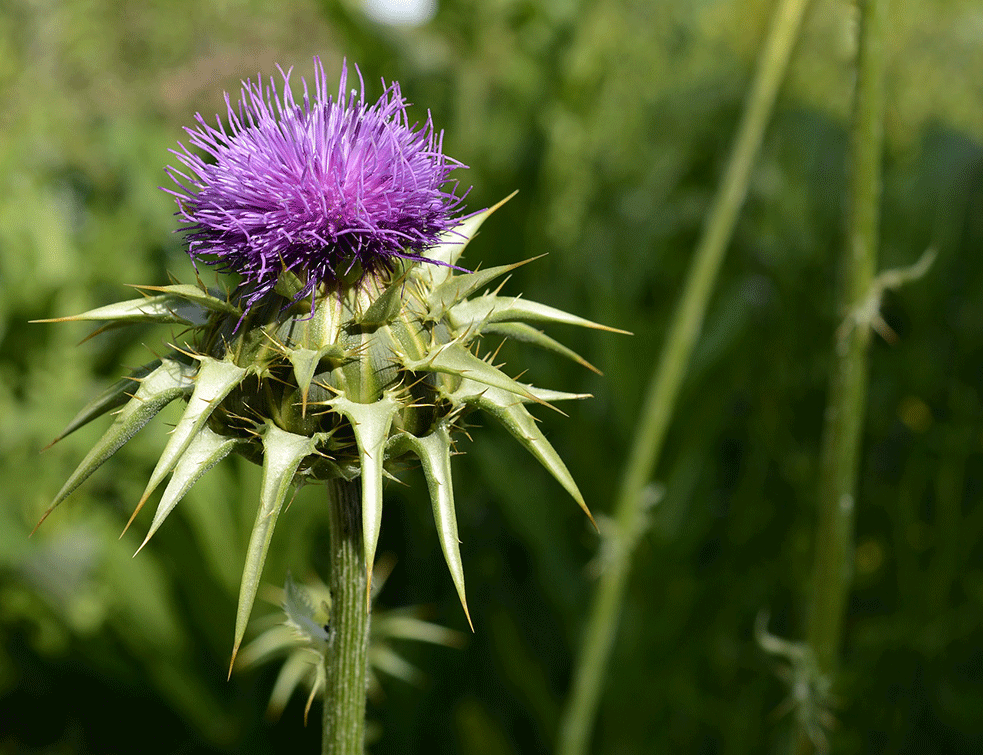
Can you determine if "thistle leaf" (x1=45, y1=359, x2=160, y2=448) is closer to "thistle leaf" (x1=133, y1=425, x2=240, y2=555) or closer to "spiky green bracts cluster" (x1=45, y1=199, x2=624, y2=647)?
"spiky green bracts cluster" (x1=45, y1=199, x2=624, y2=647)

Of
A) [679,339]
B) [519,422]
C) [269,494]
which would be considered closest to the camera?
[269,494]

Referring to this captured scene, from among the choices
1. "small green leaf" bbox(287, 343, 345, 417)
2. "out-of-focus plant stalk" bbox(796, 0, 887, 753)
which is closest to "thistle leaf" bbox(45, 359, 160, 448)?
"small green leaf" bbox(287, 343, 345, 417)

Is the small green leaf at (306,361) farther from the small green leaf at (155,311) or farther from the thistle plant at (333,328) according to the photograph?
the small green leaf at (155,311)

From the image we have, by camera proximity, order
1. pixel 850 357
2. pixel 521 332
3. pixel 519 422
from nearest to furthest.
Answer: pixel 519 422 → pixel 521 332 → pixel 850 357

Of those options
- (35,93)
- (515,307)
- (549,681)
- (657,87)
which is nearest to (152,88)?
(35,93)

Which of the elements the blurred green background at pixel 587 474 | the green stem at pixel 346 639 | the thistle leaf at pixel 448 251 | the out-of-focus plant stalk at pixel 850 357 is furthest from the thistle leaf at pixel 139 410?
the blurred green background at pixel 587 474

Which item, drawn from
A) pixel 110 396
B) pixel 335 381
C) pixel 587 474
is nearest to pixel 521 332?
pixel 335 381

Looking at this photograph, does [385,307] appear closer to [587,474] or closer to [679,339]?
[679,339]
